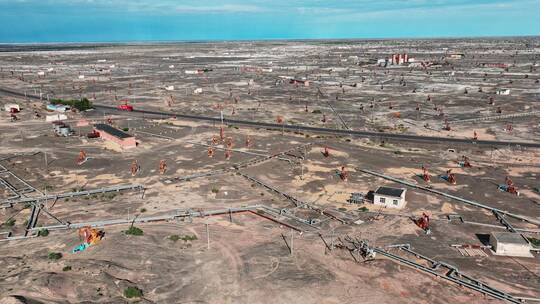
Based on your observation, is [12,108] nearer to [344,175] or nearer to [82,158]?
[82,158]

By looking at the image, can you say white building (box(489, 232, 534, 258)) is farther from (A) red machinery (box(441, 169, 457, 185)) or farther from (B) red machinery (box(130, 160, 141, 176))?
(B) red machinery (box(130, 160, 141, 176))

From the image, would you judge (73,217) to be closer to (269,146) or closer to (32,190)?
(32,190)

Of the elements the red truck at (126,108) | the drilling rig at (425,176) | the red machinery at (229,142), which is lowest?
the drilling rig at (425,176)

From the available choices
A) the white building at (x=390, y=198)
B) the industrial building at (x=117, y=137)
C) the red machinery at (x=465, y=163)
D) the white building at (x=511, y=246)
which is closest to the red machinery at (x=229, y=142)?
the industrial building at (x=117, y=137)

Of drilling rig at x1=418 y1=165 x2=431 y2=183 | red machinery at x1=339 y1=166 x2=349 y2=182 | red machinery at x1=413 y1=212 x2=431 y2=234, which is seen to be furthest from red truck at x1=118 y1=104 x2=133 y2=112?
red machinery at x1=413 y1=212 x2=431 y2=234

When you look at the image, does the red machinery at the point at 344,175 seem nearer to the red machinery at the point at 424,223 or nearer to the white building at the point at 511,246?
the red machinery at the point at 424,223
